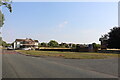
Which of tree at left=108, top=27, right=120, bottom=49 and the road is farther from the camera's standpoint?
tree at left=108, top=27, right=120, bottom=49

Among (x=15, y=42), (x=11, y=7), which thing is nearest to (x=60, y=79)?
(x=11, y=7)

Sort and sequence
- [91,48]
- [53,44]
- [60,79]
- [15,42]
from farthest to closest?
[15,42] < [53,44] < [91,48] < [60,79]

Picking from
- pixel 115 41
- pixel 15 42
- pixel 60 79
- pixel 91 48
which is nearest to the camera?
pixel 60 79

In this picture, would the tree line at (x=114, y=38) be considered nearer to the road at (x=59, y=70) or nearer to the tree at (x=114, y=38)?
the tree at (x=114, y=38)

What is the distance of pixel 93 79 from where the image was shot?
11.2 metres

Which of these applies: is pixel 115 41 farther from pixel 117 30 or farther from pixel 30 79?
pixel 30 79

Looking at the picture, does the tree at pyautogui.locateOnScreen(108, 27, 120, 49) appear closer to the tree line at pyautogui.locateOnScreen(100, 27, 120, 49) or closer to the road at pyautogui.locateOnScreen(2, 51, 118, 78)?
the tree line at pyautogui.locateOnScreen(100, 27, 120, 49)

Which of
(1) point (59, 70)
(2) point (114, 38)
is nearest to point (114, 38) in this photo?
(2) point (114, 38)

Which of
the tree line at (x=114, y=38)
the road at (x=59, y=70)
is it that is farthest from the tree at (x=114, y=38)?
the road at (x=59, y=70)

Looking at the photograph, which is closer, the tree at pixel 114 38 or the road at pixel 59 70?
the road at pixel 59 70

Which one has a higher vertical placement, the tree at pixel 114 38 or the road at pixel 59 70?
the tree at pixel 114 38

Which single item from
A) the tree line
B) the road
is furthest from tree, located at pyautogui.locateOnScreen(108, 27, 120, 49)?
the road

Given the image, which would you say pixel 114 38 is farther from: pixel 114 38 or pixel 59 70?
pixel 59 70

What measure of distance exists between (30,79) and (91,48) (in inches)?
2608
